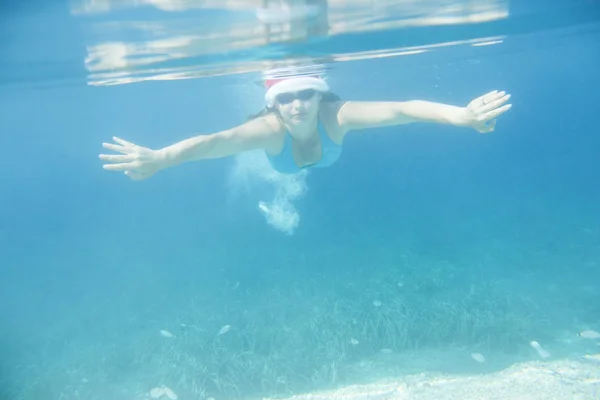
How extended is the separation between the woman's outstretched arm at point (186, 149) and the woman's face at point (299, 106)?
0.33m

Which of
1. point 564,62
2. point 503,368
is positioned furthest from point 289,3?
point 564,62

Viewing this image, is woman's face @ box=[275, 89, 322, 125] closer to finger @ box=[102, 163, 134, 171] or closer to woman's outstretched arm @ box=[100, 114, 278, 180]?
woman's outstretched arm @ box=[100, 114, 278, 180]

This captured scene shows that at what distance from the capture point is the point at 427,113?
244 inches

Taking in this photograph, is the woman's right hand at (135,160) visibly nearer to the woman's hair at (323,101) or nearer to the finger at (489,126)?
the woman's hair at (323,101)

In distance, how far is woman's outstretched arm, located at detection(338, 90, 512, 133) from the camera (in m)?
5.35

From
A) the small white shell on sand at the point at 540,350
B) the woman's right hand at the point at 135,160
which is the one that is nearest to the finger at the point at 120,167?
the woman's right hand at the point at 135,160

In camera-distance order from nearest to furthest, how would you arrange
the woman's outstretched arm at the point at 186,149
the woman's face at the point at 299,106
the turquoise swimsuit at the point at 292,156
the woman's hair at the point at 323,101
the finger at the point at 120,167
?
the finger at the point at 120,167 → the woman's outstretched arm at the point at 186,149 → the woman's face at the point at 299,106 → the woman's hair at the point at 323,101 → the turquoise swimsuit at the point at 292,156

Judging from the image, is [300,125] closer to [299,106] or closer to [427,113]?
[299,106]

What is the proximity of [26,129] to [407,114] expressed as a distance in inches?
1523

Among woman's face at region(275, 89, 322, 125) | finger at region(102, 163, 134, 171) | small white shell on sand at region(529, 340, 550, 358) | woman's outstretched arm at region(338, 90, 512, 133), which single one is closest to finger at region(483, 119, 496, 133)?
woman's outstretched arm at region(338, 90, 512, 133)

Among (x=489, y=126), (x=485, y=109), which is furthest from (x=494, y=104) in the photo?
(x=489, y=126)

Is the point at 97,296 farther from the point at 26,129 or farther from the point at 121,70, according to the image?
the point at 26,129

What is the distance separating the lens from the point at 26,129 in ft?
120

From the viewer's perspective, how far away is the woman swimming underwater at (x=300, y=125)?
5.55 m
